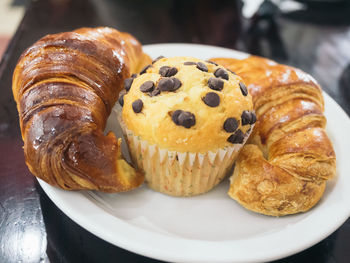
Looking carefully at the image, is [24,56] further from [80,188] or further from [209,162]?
[209,162]

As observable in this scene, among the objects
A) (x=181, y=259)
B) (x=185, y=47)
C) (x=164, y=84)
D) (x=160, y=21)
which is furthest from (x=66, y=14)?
(x=181, y=259)

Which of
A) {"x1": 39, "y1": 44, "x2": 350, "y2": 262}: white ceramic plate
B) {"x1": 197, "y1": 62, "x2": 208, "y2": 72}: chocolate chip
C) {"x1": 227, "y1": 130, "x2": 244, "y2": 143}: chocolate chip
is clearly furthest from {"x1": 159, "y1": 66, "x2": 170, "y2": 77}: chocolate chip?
{"x1": 39, "y1": 44, "x2": 350, "y2": 262}: white ceramic plate

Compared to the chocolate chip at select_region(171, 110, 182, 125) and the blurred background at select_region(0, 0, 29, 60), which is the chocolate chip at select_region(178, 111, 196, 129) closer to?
the chocolate chip at select_region(171, 110, 182, 125)

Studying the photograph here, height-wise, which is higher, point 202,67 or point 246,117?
point 202,67

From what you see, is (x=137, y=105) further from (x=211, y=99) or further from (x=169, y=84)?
(x=211, y=99)

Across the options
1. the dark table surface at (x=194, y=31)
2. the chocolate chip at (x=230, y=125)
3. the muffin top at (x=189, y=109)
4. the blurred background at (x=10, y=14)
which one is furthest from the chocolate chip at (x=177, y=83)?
the blurred background at (x=10, y=14)

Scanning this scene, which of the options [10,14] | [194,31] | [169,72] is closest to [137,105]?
[169,72]
